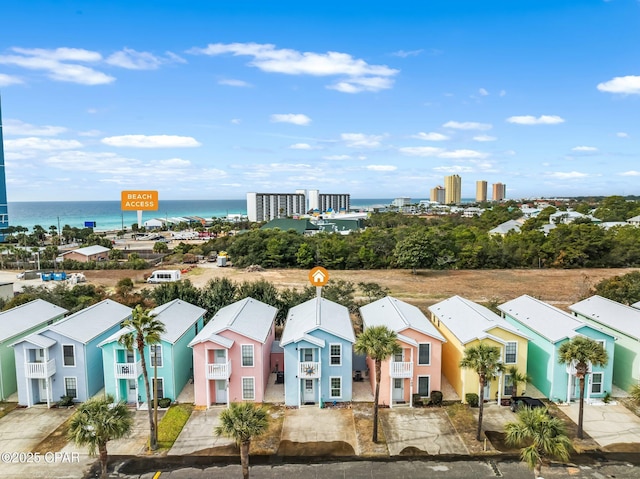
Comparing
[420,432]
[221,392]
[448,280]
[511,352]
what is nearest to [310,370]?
[221,392]

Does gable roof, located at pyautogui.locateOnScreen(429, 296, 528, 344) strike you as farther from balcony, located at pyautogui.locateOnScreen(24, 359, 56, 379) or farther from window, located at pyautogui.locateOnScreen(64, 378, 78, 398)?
balcony, located at pyautogui.locateOnScreen(24, 359, 56, 379)

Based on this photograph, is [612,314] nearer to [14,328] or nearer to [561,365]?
[561,365]

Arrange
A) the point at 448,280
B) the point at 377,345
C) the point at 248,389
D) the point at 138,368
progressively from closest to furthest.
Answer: the point at 377,345, the point at 138,368, the point at 248,389, the point at 448,280

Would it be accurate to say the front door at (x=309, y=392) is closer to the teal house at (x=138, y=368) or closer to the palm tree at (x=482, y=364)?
the teal house at (x=138, y=368)

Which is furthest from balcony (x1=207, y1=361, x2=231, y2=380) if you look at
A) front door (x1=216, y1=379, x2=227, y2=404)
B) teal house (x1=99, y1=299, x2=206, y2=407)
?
teal house (x1=99, y1=299, x2=206, y2=407)

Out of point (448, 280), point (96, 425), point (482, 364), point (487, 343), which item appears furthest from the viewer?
point (448, 280)
